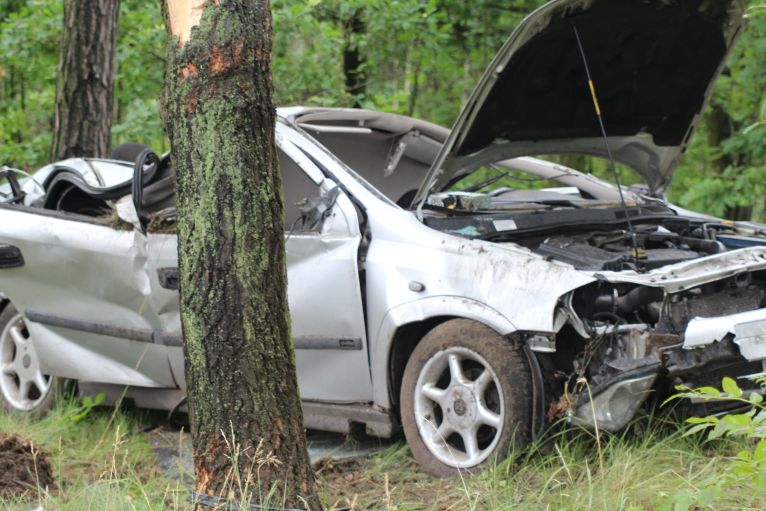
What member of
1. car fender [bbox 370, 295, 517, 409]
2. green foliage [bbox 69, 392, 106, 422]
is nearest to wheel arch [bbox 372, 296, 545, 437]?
car fender [bbox 370, 295, 517, 409]

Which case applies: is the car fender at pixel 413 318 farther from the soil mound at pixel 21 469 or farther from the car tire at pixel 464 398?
the soil mound at pixel 21 469

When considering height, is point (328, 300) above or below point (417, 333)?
above

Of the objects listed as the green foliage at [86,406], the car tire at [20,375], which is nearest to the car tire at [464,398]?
the green foliage at [86,406]

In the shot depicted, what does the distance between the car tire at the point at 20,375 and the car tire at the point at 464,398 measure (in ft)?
8.17

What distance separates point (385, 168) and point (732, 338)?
2.76 meters

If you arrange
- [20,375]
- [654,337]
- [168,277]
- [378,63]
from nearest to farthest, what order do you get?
[654,337] → [168,277] → [20,375] → [378,63]

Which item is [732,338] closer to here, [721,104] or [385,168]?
[385,168]

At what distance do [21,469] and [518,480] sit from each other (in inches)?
84.6

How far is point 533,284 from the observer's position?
14.4 ft

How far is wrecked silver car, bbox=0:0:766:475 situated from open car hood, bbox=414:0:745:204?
0.5 inches

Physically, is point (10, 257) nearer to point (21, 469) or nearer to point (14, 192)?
point (14, 192)

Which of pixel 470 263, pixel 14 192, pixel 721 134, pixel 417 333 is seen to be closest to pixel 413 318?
pixel 417 333

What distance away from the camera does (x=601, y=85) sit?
5633 millimetres

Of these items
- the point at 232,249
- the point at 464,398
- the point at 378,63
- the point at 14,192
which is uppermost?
the point at 378,63
